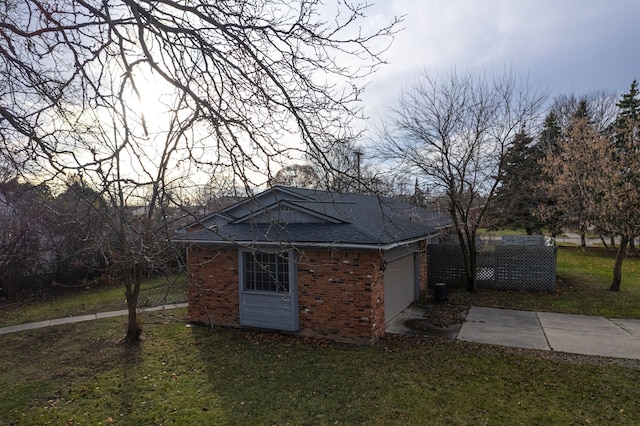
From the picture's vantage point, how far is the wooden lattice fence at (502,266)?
535 inches

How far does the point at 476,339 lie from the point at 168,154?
7856 mm

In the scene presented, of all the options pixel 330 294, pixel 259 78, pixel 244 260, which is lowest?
pixel 330 294

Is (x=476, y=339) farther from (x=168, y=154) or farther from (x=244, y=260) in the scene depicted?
(x=168, y=154)

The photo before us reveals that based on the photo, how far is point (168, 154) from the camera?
10.7ft

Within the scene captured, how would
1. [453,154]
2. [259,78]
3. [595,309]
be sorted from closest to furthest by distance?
[259,78]
[595,309]
[453,154]

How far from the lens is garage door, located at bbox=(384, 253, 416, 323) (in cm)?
1001

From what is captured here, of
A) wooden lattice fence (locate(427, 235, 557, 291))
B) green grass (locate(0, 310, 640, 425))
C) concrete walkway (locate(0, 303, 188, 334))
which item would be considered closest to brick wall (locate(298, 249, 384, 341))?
green grass (locate(0, 310, 640, 425))

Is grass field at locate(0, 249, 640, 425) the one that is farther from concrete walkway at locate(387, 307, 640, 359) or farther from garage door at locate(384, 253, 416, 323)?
garage door at locate(384, 253, 416, 323)

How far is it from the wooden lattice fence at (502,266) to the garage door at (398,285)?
2.71 metres

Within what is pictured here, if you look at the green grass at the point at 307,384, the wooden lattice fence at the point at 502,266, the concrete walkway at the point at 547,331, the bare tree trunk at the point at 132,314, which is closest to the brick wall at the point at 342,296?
the green grass at the point at 307,384

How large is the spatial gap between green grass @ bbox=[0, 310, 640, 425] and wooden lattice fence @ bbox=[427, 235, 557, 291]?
663 centimetres

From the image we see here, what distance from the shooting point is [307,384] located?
6.50 m

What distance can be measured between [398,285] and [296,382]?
516cm

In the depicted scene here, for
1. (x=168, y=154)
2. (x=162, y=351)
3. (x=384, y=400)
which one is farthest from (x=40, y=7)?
(x=162, y=351)
